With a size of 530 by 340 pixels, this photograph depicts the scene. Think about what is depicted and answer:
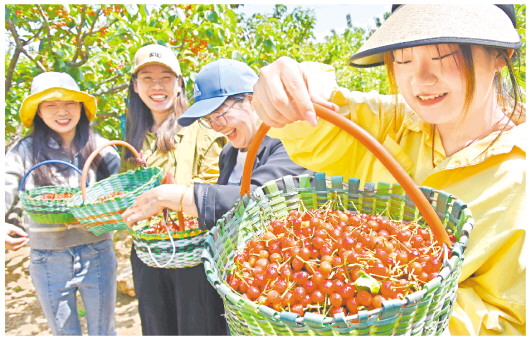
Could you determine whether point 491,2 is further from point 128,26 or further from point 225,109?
point 128,26

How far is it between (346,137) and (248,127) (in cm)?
69

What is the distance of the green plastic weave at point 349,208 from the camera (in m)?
0.57

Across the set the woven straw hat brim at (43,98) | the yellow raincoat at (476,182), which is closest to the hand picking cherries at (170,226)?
the yellow raincoat at (476,182)

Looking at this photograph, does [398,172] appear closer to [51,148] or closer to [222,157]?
[222,157]

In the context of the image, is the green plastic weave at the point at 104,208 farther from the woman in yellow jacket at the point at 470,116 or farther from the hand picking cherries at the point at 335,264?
the woman in yellow jacket at the point at 470,116

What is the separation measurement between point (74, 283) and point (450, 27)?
2.14 meters

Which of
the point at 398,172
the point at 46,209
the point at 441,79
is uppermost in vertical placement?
the point at 441,79

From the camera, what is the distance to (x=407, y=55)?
79 centimetres

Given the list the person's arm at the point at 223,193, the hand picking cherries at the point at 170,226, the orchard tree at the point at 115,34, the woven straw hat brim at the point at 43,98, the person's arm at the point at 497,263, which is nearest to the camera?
the person's arm at the point at 497,263

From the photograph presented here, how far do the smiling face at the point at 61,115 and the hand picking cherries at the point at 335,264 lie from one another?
177 cm

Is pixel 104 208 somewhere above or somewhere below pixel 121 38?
below

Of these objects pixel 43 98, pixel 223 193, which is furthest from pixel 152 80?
pixel 223 193

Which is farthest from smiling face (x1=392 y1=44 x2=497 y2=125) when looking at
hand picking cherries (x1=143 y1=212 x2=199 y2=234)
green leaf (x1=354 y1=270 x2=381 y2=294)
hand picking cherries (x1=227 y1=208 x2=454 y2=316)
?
hand picking cherries (x1=143 y1=212 x2=199 y2=234)

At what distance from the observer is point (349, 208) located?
1.03 meters
